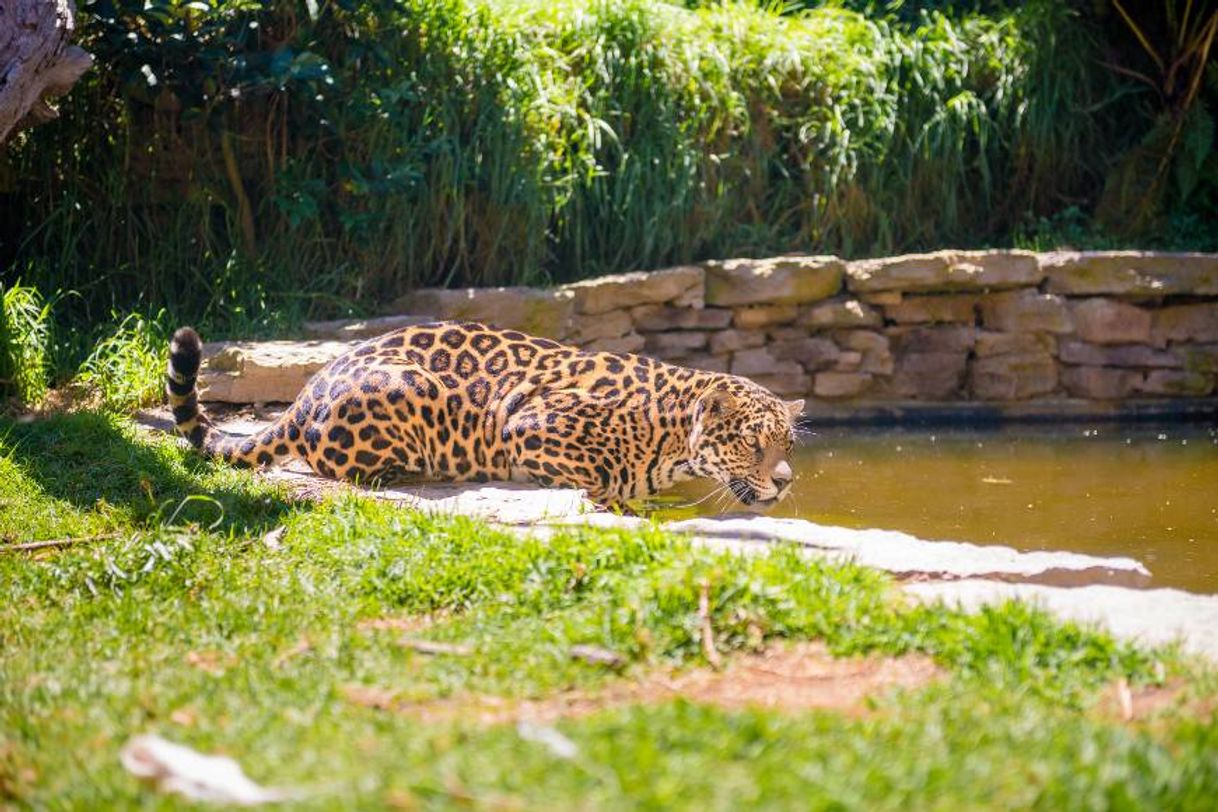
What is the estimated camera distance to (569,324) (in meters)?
11.1

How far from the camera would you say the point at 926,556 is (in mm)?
5602

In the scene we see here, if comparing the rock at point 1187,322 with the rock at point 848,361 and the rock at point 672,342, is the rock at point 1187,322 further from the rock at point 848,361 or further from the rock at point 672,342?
the rock at point 672,342

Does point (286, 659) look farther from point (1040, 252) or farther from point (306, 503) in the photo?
point (1040, 252)

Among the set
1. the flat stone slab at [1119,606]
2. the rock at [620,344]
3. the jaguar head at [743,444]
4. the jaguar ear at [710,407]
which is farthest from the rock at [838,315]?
the flat stone slab at [1119,606]

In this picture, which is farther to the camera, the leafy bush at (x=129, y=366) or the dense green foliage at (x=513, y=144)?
the dense green foliage at (x=513, y=144)

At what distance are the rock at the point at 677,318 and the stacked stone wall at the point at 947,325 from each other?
0.4 inches

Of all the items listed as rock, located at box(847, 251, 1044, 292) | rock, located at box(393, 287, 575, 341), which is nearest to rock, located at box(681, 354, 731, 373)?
rock, located at box(847, 251, 1044, 292)

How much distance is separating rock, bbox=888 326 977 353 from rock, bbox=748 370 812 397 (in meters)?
0.88

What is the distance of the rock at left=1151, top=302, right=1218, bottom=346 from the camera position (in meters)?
12.4

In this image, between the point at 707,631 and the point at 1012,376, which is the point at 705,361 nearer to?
the point at 1012,376

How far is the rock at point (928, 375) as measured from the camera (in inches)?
488

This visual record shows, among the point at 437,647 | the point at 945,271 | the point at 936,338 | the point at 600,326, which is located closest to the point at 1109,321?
the point at 936,338

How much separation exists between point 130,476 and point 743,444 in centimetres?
326

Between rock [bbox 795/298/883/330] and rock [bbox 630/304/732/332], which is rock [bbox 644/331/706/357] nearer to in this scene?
rock [bbox 630/304/732/332]
